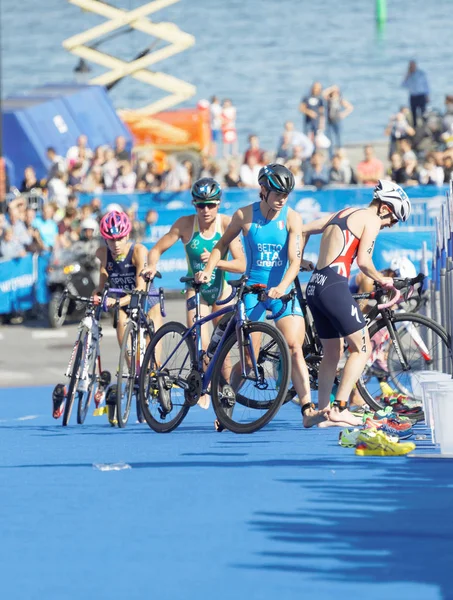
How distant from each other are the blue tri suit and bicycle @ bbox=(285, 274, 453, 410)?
26cm

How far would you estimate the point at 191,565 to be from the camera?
6047 millimetres

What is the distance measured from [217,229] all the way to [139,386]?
1.69 metres

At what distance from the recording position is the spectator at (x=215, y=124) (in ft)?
125

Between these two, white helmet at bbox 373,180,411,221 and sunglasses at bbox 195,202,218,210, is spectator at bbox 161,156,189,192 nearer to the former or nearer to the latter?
sunglasses at bbox 195,202,218,210

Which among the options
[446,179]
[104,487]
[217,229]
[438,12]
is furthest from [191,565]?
[438,12]

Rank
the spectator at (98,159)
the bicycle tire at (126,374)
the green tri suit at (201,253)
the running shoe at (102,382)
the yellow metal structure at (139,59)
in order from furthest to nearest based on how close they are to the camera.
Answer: the yellow metal structure at (139,59), the spectator at (98,159), the running shoe at (102,382), the green tri suit at (201,253), the bicycle tire at (126,374)

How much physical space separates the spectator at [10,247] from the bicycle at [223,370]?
40.3ft

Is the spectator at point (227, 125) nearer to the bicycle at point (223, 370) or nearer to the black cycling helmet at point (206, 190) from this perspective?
the black cycling helmet at point (206, 190)

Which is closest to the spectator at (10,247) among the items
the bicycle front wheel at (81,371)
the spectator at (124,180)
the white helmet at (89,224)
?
the white helmet at (89,224)

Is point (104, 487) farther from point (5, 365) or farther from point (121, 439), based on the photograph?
point (5, 365)

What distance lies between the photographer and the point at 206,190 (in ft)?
37.7

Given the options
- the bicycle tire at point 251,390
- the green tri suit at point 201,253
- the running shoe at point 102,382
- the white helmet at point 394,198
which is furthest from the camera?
the running shoe at point 102,382

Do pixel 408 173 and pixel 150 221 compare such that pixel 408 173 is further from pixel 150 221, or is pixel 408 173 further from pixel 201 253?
pixel 201 253

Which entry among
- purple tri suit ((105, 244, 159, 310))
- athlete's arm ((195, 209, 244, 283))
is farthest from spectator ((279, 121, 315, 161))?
athlete's arm ((195, 209, 244, 283))
